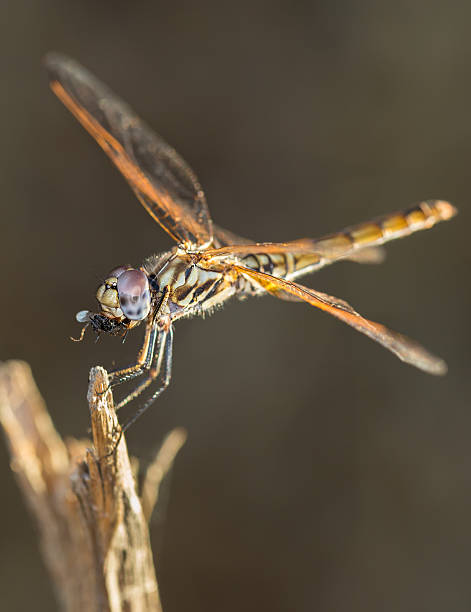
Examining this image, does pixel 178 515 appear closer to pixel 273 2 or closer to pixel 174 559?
pixel 174 559

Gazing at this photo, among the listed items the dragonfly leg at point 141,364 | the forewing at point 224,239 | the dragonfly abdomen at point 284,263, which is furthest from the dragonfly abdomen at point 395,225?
the dragonfly leg at point 141,364

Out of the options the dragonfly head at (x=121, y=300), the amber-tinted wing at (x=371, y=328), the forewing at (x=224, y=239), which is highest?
the forewing at (x=224, y=239)

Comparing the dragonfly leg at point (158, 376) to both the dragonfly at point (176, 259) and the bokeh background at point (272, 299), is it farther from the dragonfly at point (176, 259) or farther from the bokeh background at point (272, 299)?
the bokeh background at point (272, 299)

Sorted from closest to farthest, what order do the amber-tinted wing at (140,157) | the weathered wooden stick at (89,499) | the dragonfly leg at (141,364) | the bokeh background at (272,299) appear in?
1. the weathered wooden stick at (89,499)
2. the dragonfly leg at (141,364)
3. the amber-tinted wing at (140,157)
4. the bokeh background at (272,299)

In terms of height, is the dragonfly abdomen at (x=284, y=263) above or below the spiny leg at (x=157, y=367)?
above

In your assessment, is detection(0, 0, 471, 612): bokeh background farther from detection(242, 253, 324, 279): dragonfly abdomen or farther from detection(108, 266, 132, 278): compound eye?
detection(108, 266, 132, 278): compound eye

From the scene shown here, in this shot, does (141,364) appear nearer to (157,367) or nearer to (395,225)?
(157,367)

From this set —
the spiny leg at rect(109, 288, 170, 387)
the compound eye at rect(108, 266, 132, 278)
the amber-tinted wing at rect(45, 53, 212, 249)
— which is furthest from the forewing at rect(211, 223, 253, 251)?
the compound eye at rect(108, 266, 132, 278)
